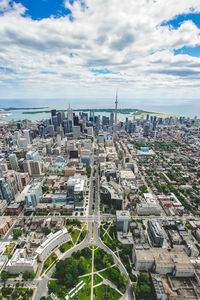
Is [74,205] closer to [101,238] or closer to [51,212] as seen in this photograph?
[51,212]

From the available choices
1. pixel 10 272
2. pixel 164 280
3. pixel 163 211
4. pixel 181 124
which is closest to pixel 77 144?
pixel 163 211

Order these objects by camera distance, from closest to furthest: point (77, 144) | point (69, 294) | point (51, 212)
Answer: point (69, 294), point (51, 212), point (77, 144)

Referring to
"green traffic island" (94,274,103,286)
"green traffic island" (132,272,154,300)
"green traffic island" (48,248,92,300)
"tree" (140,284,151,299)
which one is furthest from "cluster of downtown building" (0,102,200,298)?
"green traffic island" (94,274,103,286)

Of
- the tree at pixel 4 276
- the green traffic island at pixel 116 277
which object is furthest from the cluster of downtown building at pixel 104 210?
the green traffic island at pixel 116 277

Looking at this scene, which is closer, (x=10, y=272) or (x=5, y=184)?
(x=10, y=272)

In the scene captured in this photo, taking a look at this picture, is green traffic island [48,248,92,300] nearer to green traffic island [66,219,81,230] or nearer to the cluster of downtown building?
the cluster of downtown building

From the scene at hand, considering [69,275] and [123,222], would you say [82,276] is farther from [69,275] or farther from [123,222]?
[123,222]
